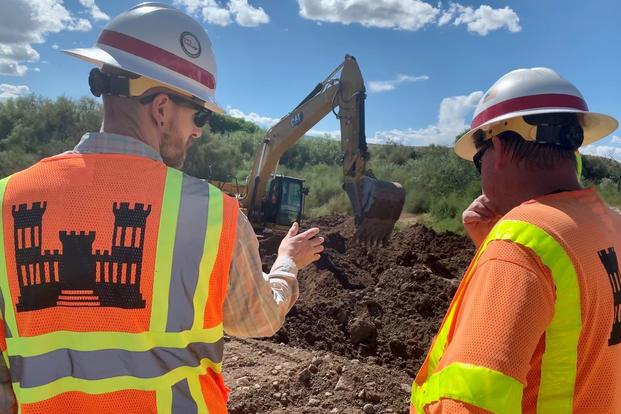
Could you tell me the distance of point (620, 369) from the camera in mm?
1612

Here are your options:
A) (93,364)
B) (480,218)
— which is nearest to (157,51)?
(93,364)

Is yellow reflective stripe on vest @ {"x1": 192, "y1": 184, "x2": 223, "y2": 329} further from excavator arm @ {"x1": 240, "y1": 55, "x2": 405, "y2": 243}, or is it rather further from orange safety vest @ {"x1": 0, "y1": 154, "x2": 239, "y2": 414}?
excavator arm @ {"x1": 240, "y1": 55, "x2": 405, "y2": 243}

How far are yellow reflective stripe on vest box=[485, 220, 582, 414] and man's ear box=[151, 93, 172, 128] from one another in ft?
4.12

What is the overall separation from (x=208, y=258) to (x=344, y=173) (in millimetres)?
8194

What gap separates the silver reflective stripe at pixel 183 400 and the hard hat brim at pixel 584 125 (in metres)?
1.36

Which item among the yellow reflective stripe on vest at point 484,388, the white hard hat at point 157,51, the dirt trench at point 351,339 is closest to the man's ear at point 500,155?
the yellow reflective stripe on vest at point 484,388

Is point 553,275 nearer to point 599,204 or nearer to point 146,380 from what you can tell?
point 599,204

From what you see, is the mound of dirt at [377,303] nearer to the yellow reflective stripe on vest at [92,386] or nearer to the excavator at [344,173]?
the excavator at [344,173]

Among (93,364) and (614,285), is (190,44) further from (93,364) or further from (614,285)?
(614,285)

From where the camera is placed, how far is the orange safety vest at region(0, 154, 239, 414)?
5.56 feet

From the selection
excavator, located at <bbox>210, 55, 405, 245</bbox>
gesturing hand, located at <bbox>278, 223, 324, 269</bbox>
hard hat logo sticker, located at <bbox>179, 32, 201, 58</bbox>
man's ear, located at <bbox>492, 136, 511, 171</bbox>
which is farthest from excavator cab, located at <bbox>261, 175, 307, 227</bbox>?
man's ear, located at <bbox>492, 136, 511, 171</bbox>

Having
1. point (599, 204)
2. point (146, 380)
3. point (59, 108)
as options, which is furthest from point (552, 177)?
point (59, 108)

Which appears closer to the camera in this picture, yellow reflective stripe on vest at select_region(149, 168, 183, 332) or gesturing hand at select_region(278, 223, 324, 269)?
yellow reflective stripe on vest at select_region(149, 168, 183, 332)

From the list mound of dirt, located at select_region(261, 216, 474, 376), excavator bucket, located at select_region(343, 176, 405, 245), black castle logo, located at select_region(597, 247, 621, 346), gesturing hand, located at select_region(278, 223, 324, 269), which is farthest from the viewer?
excavator bucket, located at select_region(343, 176, 405, 245)
